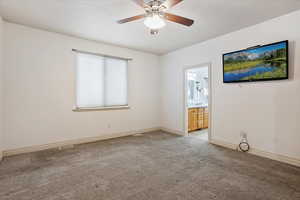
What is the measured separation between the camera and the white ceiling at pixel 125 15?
2391mm

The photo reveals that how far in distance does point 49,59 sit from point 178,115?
12.3 feet

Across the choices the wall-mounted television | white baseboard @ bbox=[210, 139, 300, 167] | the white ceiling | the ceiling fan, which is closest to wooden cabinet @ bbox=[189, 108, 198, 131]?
white baseboard @ bbox=[210, 139, 300, 167]

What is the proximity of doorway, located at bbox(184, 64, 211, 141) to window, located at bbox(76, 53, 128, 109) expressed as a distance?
198 centimetres

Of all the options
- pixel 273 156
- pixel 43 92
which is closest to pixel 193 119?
pixel 273 156

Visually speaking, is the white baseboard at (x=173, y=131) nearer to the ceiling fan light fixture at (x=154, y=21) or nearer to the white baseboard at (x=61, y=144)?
the white baseboard at (x=61, y=144)

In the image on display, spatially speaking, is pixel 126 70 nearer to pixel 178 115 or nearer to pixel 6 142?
pixel 178 115

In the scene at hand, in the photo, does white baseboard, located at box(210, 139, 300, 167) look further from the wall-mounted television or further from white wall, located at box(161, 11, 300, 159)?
the wall-mounted television

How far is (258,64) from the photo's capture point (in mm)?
2973

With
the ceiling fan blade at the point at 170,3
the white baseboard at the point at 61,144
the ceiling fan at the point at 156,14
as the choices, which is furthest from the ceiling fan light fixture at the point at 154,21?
the white baseboard at the point at 61,144

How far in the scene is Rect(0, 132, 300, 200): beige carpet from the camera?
A: 1863mm

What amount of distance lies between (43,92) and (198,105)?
478cm

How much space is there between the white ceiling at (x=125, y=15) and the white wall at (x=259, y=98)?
0.77 feet

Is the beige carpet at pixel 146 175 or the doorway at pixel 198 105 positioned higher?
the doorway at pixel 198 105

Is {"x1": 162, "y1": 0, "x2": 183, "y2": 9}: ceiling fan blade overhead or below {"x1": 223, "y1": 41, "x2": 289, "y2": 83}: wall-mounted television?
overhead
